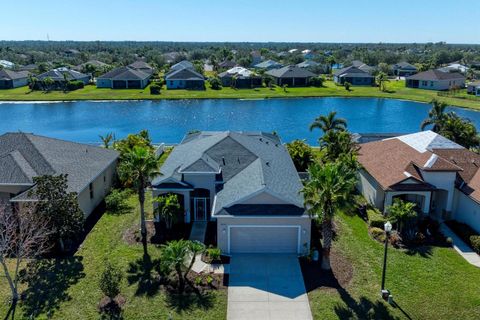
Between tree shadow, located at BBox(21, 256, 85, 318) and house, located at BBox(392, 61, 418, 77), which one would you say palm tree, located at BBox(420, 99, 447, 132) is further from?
house, located at BBox(392, 61, 418, 77)

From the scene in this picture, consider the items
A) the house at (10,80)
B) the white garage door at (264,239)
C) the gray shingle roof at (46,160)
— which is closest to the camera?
the white garage door at (264,239)

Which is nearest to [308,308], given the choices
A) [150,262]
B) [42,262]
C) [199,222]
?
[150,262]

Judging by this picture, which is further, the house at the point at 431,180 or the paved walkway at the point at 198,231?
the house at the point at 431,180

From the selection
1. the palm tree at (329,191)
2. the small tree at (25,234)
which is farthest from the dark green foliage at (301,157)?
the small tree at (25,234)

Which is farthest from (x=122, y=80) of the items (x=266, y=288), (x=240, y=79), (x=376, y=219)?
(x=266, y=288)

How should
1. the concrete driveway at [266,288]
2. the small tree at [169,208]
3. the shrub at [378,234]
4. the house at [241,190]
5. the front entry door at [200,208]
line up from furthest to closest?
1. the front entry door at [200,208]
2. the small tree at [169,208]
3. the shrub at [378,234]
4. the house at [241,190]
5. the concrete driveway at [266,288]

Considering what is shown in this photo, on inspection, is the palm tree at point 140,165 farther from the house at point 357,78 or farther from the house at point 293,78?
the house at point 357,78
